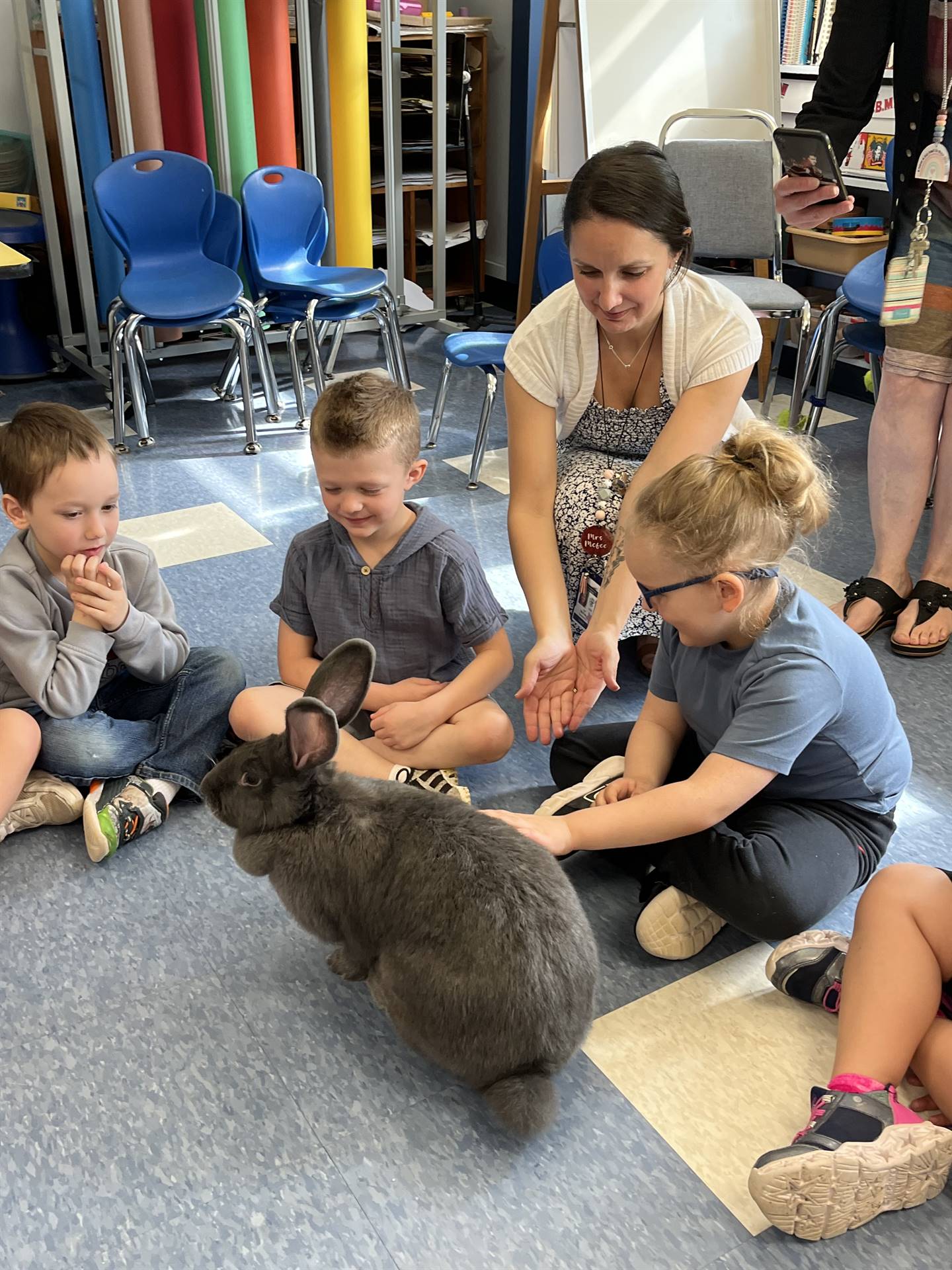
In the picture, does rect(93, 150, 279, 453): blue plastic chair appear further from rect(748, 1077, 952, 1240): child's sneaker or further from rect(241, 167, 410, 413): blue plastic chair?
rect(748, 1077, 952, 1240): child's sneaker

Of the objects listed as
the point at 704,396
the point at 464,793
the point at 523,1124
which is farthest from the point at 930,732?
the point at 523,1124

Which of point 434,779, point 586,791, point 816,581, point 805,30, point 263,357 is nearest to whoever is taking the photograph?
point 586,791

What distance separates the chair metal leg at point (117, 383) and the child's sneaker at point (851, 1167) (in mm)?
2664

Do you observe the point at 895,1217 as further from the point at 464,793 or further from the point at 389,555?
the point at 389,555

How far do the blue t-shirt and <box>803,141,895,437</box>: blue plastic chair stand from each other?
4.81ft

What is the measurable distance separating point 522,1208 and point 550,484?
115 centimetres

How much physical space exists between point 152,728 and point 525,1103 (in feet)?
2.88

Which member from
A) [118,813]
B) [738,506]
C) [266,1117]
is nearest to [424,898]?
[266,1117]

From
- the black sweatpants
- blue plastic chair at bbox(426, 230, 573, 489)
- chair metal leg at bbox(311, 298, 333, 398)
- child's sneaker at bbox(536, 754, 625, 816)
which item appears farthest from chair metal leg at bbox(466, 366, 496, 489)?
the black sweatpants

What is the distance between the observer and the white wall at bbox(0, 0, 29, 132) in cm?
366

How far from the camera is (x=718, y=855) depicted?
1.28m

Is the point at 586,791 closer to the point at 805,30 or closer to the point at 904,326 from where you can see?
the point at 904,326

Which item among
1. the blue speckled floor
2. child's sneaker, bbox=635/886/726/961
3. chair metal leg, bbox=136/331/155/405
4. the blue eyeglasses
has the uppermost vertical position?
the blue eyeglasses

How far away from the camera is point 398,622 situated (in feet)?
5.27
